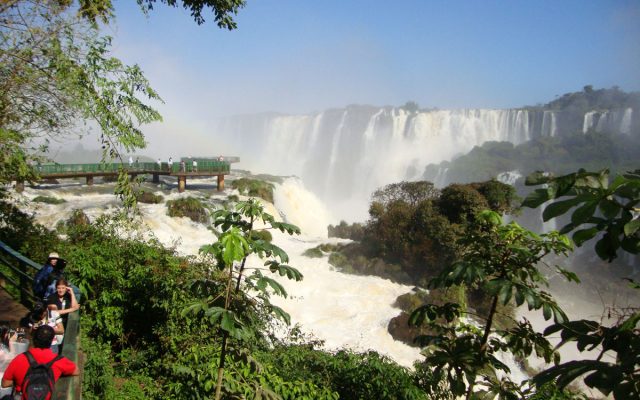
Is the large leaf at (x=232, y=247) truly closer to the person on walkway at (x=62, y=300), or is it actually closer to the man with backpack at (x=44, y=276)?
the person on walkway at (x=62, y=300)

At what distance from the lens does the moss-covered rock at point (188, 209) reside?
21.1 metres

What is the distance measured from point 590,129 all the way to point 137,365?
65.5m

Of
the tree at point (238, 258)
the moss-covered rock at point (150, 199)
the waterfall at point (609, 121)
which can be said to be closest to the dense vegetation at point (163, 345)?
the tree at point (238, 258)

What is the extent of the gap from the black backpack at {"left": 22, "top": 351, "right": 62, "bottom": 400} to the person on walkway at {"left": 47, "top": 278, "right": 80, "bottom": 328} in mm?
1221

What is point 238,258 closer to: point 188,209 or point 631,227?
point 631,227

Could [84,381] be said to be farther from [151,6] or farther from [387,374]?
[151,6]

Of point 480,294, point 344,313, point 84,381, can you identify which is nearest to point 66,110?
point 84,381

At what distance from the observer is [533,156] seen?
181 feet

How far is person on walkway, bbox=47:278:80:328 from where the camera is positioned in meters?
4.14

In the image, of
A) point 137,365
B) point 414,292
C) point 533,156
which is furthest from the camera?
point 533,156

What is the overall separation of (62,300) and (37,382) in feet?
4.90

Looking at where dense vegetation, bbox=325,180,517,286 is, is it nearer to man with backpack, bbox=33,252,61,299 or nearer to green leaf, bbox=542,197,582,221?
man with backpack, bbox=33,252,61,299

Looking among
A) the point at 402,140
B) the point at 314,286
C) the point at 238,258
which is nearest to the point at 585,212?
the point at 238,258

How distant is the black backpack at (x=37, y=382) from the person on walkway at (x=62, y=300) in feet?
4.01
